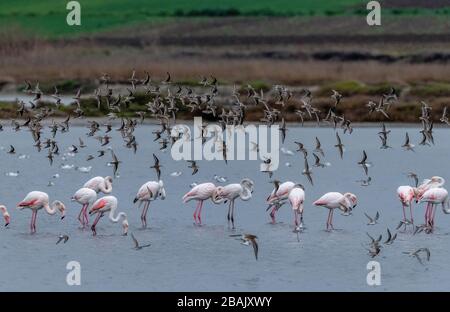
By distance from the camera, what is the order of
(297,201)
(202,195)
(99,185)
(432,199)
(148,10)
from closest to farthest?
(297,201) → (432,199) → (202,195) → (99,185) → (148,10)

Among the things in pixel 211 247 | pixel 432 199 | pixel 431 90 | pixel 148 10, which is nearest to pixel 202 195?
pixel 211 247

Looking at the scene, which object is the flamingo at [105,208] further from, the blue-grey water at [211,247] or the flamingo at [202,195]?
the flamingo at [202,195]

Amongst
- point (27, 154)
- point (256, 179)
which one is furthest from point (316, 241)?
point (27, 154)

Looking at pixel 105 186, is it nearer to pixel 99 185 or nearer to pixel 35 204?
pixel 99 185

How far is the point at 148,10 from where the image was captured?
7538 cm

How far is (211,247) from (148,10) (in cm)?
5667

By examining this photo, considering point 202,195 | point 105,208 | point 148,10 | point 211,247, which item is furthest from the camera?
point 148,10

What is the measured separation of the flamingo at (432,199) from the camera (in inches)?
835

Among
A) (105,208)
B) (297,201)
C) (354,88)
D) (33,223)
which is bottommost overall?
(33,223)

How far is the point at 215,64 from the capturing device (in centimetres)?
5122

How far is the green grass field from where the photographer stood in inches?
2653

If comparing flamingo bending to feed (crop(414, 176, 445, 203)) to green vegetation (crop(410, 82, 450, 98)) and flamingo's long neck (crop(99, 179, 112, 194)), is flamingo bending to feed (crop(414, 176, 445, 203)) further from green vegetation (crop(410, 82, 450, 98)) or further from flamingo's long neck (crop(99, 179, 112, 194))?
green vegetation (crop(410, 82, 450, 98))

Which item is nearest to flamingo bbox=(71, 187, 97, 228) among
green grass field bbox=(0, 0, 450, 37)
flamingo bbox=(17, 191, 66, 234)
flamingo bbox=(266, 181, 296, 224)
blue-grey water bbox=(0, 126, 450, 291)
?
blue-grey water bbox=(0, 126, 450, 291)

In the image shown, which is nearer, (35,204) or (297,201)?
(35,204)
